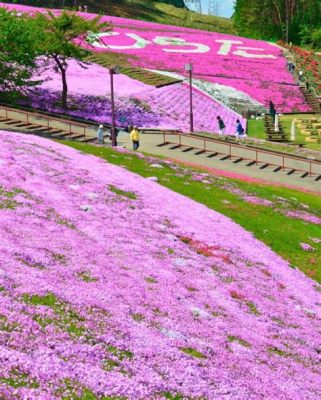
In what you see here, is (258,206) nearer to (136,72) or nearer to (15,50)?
(15,50)

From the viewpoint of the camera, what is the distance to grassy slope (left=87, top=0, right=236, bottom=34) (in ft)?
484

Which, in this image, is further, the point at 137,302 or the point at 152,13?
the point at 152,13

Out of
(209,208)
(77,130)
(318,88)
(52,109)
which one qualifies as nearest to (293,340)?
(209,208)

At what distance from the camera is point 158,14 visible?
16475cm

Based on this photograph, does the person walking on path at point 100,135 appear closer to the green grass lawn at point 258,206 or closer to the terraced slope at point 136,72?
the green grass lawn at point 258,206

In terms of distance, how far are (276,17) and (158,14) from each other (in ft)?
126

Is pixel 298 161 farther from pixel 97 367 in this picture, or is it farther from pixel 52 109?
pixel 97 367

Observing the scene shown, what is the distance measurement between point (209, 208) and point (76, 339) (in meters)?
17.7

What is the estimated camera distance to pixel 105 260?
17.1 metres

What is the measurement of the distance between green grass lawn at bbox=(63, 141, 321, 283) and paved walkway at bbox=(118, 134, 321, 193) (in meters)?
3.63

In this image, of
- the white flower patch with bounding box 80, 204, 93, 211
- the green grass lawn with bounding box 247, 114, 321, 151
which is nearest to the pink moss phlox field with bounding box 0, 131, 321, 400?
the white flower patch with bounding box 80, 204, 93, 211

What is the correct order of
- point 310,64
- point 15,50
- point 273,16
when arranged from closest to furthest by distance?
1. point 15,50
2. point 310,64
3. point 273,16

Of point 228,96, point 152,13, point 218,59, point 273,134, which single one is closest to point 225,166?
point 273,134

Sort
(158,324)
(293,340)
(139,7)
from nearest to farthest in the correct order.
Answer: (158,324), (293,340), (139,7)
